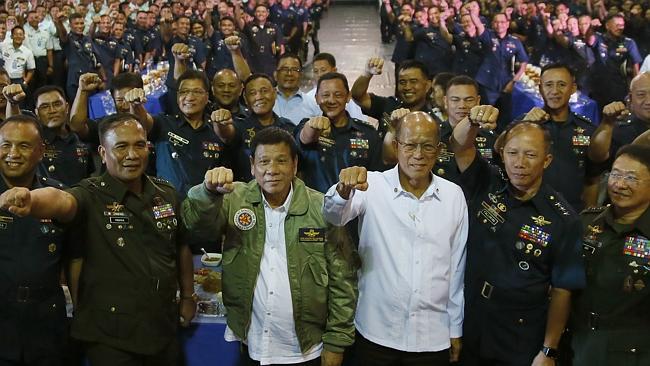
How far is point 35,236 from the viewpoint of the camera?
2.59 m

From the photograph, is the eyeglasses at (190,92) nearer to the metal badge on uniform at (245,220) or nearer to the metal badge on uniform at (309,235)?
the metal badge on uniform at (245,220)

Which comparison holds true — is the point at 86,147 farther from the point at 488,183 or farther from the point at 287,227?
the point at 488,183

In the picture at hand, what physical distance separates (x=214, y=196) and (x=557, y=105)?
2.86 meters

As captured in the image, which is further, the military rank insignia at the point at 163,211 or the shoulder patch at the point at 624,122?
the shoulder patch at the point at 624,122

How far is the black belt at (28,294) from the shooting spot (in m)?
2.61


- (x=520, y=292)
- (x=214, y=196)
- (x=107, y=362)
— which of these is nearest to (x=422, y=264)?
(x=520, y=292)

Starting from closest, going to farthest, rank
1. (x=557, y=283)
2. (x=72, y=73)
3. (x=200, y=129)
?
(x=557, y=283) → (x=200, y=129) → (x=72, y=73)

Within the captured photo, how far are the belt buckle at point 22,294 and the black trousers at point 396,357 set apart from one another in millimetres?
1458

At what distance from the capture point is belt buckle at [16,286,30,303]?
103 inches

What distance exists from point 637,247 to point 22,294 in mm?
2581

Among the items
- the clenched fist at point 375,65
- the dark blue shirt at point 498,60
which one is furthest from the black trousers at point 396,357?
the dark blue shirt at point 498,60

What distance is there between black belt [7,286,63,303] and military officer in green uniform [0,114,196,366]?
5.8 inches

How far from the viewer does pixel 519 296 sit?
9.05ft

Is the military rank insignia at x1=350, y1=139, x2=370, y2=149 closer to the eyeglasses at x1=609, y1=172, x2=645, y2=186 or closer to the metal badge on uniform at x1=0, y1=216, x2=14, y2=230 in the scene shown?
the eyeglasses at x1=609, y1=172, x2=645, y2=186
